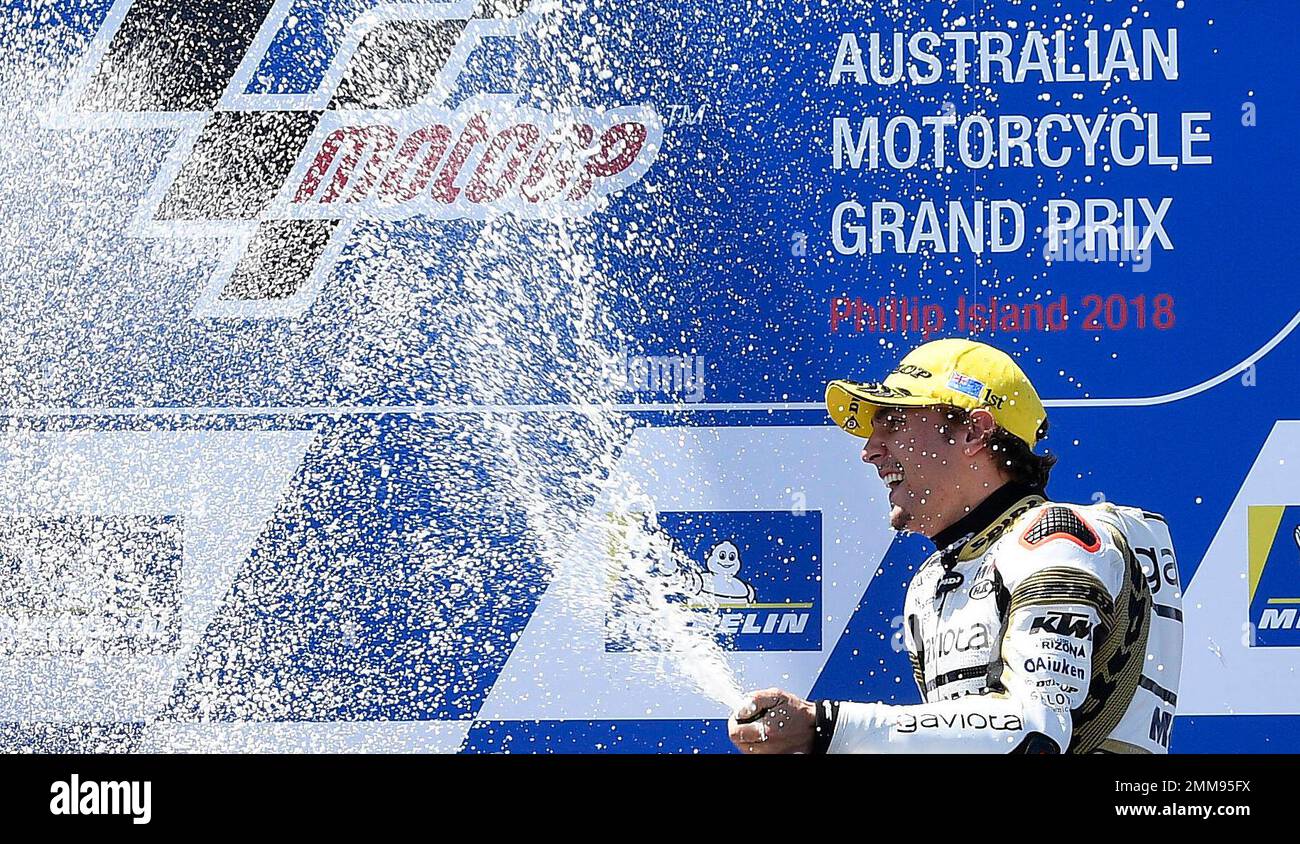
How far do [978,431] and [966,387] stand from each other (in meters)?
0.07

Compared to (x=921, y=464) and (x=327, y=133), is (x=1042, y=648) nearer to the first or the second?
(x=921, y=464)

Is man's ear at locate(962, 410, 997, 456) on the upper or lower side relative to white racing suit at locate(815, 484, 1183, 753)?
upper

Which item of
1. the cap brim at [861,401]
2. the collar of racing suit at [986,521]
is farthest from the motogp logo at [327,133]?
the collar of racing suit at [986,521]

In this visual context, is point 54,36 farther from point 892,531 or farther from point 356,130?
point 892,531

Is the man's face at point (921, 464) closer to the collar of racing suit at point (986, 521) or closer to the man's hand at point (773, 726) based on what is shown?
the collar of racing suit at point (986, 521)

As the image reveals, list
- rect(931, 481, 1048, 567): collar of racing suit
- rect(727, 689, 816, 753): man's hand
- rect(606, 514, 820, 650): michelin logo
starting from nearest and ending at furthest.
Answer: rect(727, 689, 816, 753): man's hand → rect(931, 481, 1048, 567): collar of racing suit → rect(606, 514, 820, 650): michelin logo

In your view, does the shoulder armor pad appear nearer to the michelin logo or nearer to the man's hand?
the man's hand

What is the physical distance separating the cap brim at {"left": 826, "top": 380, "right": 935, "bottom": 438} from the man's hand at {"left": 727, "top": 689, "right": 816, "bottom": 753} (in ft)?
1.88

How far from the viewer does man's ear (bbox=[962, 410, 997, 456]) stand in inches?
88.3

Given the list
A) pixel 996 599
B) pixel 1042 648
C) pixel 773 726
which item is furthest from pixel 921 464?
pixel 773 726

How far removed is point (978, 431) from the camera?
2.25 metres

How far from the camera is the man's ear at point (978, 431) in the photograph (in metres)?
2.24

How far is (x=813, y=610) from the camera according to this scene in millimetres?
3262

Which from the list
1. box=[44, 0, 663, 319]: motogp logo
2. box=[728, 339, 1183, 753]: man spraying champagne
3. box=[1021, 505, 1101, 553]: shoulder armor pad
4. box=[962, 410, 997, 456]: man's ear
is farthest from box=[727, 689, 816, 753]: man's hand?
box=[44, 0, 663, 319]: motogp logo
